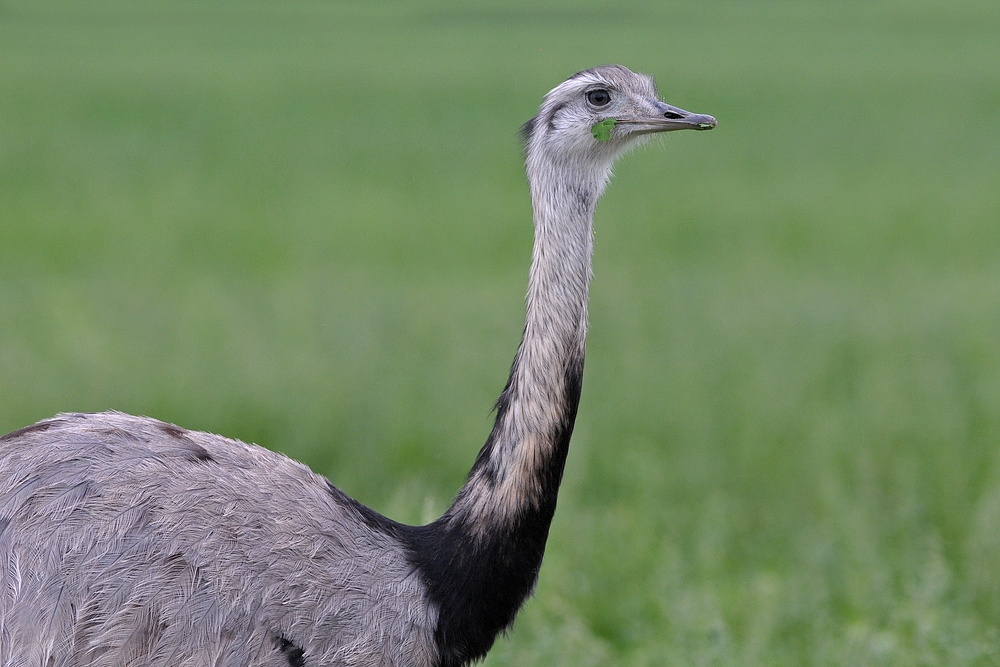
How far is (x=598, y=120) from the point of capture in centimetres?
380

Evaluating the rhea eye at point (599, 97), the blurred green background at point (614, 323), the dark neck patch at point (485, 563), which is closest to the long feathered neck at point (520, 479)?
the dark neck patch at point (485, 563)

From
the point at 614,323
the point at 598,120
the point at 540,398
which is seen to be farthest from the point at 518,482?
the point at 614,323

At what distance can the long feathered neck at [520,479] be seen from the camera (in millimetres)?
3547

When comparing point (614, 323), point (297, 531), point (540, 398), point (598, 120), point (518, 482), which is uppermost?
point (598, 120)

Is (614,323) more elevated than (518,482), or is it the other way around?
(614,323)

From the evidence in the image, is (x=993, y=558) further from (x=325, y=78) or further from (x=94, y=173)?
(x=325, y=78)

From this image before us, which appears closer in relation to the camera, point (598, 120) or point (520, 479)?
point (520, 479)

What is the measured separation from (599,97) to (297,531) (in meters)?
1.52

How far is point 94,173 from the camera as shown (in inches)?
596

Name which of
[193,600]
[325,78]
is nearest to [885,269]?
[193,600]

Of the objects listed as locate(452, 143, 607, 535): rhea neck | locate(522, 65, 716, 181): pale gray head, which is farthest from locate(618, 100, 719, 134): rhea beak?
locate(452, 143, 607, 535): rhea neck

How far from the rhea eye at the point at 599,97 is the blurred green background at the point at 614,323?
29.8 inches

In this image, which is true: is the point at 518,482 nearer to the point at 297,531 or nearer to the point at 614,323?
the point at 297,531

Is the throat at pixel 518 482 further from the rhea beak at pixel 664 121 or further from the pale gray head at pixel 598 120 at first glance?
the rhea beak at pixel 664 121
